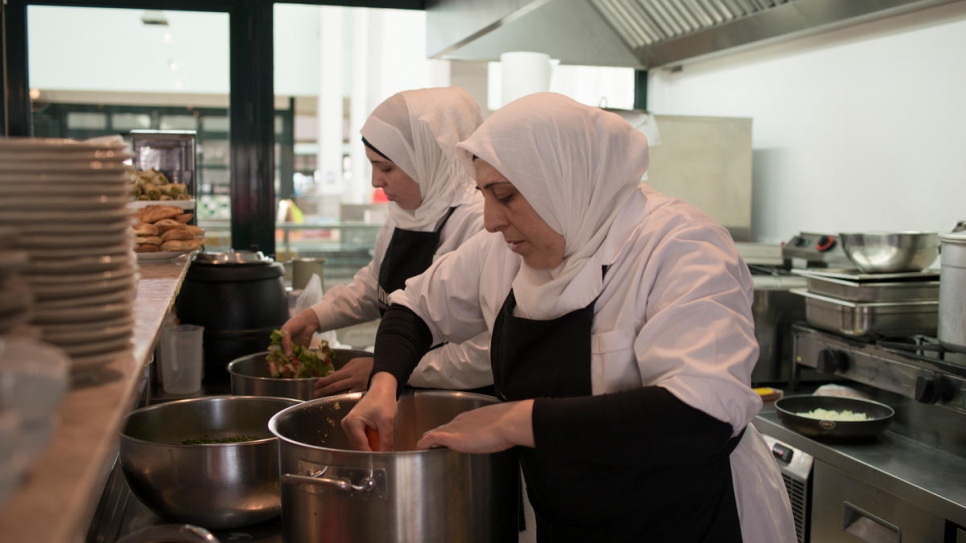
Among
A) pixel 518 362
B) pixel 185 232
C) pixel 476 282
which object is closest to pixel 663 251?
pixel 518 362

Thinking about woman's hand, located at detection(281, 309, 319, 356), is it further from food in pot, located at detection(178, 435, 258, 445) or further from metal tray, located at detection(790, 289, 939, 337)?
metal tray, located at detection(790, 289, 939, 337)

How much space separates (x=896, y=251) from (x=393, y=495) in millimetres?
2066

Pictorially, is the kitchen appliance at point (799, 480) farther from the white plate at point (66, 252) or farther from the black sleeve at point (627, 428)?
the white plate at point (66, 252)

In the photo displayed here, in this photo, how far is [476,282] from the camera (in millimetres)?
1789

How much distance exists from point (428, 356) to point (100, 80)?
2.60m

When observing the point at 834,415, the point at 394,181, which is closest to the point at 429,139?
the point at 394,181

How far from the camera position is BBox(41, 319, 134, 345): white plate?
0.71 meters

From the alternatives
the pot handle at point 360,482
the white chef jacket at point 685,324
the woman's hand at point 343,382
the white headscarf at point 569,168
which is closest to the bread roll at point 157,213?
the woman's hand at point 343,382

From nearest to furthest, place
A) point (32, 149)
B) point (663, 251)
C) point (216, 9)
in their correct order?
1. point (32, 149)
2. point (663, 251)
3. point (216, 9)

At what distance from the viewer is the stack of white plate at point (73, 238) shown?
0.71 m

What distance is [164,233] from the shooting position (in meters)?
2.24

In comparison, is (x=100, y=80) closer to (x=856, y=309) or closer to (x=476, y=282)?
(x=476, y=282)

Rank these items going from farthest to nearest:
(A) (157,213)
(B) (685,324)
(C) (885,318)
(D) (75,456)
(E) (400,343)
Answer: (C) (885,318), (A) (157,213), (E) (400,343), (B) (685,324), (D) (75,456)

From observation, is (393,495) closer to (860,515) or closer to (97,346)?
(97,346)
